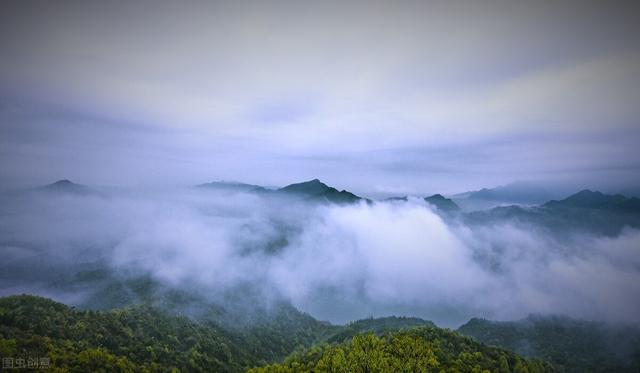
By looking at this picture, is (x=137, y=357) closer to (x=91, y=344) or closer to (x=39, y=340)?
(x=91, y=344)

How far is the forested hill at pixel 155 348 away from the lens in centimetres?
8081

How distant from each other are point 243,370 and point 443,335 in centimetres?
9395

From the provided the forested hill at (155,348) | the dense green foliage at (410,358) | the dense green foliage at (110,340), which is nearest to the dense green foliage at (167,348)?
the dense green foliage at (110,340)

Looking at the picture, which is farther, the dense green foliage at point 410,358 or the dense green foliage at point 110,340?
the dense green foliage at point 410,358

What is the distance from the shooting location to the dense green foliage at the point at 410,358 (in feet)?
275

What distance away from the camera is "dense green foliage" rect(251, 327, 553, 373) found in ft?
275

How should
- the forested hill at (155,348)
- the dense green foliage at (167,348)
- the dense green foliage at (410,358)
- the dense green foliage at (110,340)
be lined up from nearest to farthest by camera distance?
the dense green foliage at (110,340) < the forested hill at (155,348) < the dense green foliage at (167,348) < the dense green foliage at (410,358)

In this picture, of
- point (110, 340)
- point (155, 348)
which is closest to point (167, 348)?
point (155, 348)

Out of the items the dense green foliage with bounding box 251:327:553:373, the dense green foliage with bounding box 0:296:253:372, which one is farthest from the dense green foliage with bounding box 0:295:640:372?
the dense green foliage with bounding box 251:327:553:373

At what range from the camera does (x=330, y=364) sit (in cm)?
8956

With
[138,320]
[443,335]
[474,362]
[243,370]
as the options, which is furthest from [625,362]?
[138,320]

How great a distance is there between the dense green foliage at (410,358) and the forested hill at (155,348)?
12.3 inches

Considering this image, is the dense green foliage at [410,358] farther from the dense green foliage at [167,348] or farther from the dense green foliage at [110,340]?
the dense green foliage at [110,340]

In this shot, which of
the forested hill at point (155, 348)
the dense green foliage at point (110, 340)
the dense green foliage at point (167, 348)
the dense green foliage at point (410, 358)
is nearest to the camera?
the dense green foliage at point (110, 340)
